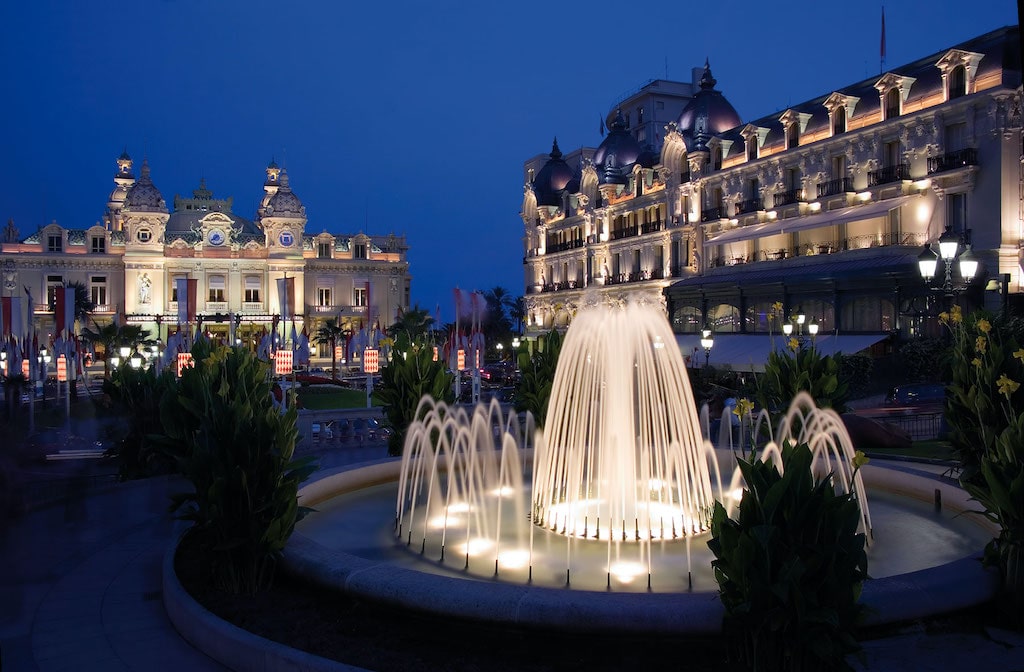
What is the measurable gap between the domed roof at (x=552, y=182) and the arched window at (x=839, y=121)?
98.3 ft

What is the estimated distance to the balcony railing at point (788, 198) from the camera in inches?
1521

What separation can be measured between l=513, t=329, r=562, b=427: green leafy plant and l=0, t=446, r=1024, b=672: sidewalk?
23.7ft

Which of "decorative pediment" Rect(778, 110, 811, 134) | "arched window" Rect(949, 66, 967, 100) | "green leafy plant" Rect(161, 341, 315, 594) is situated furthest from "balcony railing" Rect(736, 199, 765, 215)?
"green leafy plant" Rect(161, 341, 315, 594)

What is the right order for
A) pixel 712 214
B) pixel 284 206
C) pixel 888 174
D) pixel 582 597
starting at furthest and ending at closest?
1. pixel 284 206
2. pixel 712 214
3. pixel 888 174
4. pixel 582 597

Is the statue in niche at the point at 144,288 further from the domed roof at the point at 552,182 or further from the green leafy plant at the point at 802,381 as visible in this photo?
the green leafy plant at the point at 802,381

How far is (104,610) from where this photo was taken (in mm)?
8031

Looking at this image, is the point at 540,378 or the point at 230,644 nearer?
the point at 230,644

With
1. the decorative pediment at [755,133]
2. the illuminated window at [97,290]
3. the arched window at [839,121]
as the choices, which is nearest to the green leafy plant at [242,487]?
the arched window at [839,121]

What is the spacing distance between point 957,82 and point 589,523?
29424mm

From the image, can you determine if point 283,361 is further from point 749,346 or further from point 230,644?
point 230,644

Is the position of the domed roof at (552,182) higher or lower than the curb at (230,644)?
higher

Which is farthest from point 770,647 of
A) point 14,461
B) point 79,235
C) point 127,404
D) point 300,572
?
point 79,235

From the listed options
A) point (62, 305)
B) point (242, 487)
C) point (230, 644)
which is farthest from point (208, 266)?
point (230, 644)

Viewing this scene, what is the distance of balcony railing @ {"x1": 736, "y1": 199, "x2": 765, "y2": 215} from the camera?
4159 cm
